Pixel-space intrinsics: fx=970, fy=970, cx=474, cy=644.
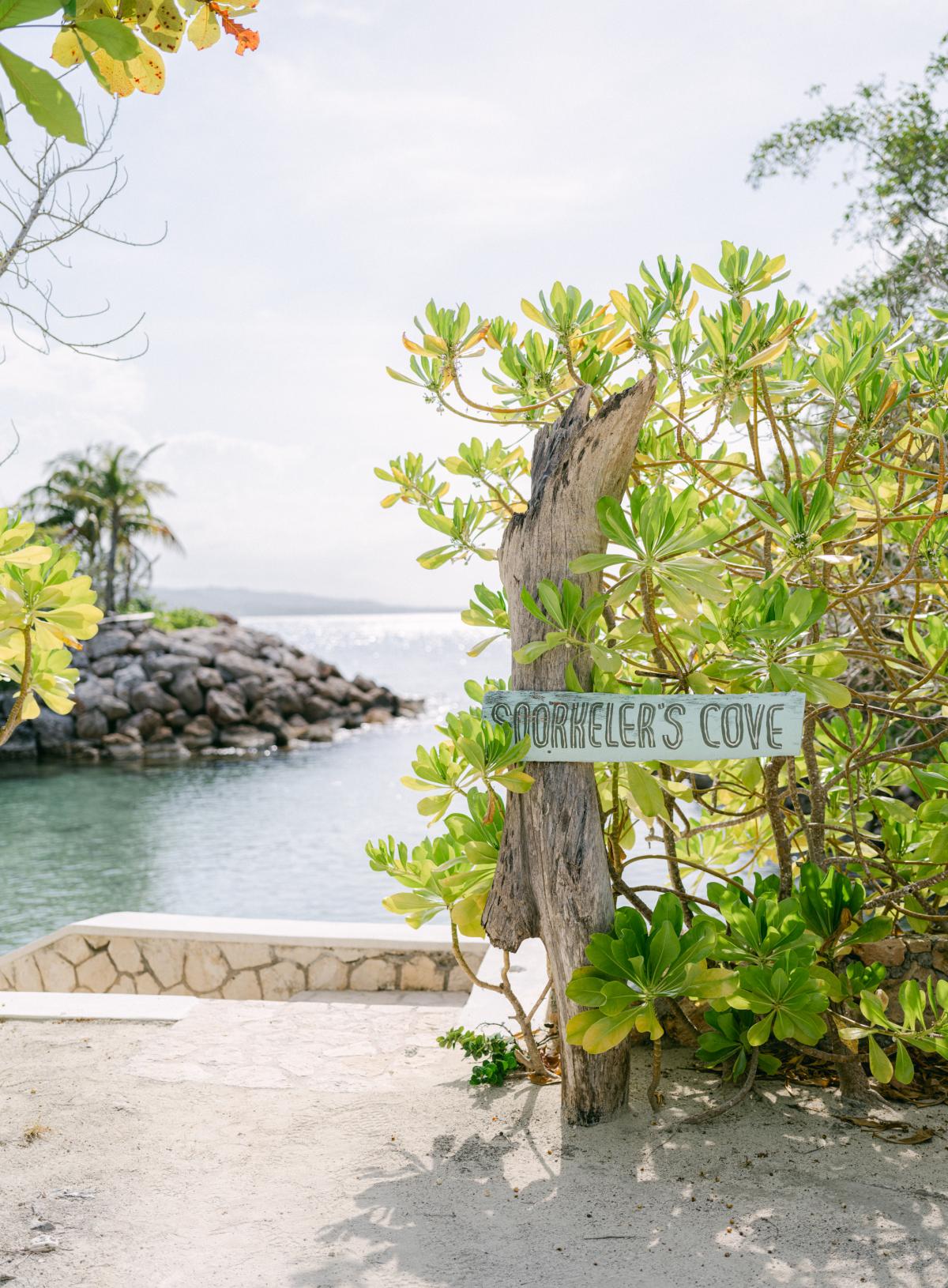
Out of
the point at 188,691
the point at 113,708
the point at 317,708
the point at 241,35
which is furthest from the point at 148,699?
the point at 241,35

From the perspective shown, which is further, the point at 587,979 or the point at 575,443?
the point at 575,443

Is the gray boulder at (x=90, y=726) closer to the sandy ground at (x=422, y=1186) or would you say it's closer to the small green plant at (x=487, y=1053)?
the sandy ground at (x=422, y=1186)

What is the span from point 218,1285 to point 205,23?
2.46m

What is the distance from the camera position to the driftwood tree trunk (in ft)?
8.51

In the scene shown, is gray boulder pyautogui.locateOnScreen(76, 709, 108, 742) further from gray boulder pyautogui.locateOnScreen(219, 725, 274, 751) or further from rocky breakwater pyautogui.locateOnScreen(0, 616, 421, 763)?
gray boulder pyautogui.locateOnScreen(219, 725, 274, 751)

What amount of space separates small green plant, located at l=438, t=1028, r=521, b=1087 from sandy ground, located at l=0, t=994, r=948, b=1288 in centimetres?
6

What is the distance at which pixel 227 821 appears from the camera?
15109mm

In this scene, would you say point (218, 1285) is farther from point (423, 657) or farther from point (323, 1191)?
point (423, 657)

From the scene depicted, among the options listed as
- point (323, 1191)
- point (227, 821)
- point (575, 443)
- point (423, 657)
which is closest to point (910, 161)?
point (575, 443)

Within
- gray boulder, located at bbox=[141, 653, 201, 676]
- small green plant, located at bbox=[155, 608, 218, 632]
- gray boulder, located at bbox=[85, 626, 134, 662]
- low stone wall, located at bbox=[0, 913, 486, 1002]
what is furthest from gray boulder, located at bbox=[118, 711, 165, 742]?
low stone wall, located at bbox=[0, 913, 486, 1002]

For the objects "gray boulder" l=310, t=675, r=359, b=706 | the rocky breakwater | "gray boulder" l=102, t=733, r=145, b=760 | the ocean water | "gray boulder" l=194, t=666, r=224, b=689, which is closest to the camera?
the ocean water

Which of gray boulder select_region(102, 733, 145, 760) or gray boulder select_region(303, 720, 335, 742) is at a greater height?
gray boulder select_region(303, 720, 335, 742)

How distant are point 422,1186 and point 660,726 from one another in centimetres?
129

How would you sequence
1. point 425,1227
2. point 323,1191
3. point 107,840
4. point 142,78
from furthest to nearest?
point 107,840
point 323,1191
point 425,1227
point 142,78
